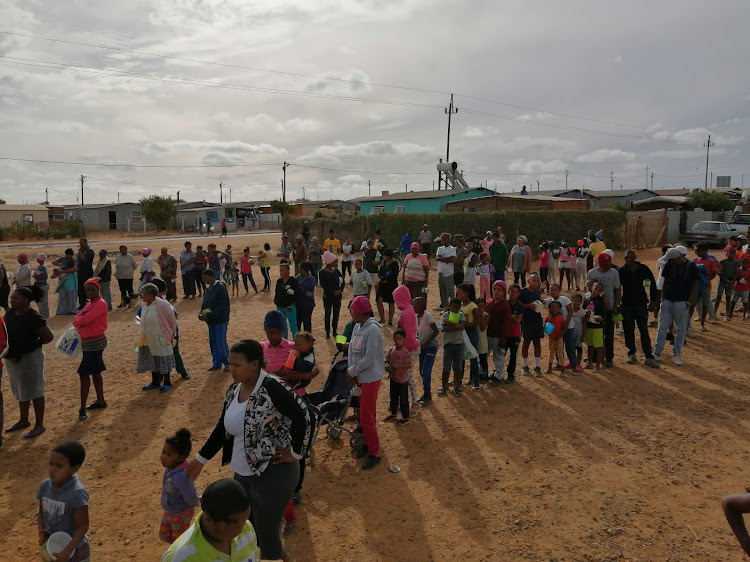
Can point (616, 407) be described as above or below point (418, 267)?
below

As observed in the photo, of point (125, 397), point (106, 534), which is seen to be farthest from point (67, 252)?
point (106, 534)

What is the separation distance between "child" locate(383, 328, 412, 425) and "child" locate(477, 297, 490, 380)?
1739 millimetres

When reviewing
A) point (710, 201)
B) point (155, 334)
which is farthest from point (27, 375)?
point (710, 201)

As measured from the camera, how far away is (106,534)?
450 cm

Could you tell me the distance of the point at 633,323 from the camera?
8695 millimetres

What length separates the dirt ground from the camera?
14.2ft

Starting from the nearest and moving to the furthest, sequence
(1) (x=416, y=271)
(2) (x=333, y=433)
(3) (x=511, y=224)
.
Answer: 1. (2) (x=333, y=433)
2. (1) (x=416, y=271)
3. (3) (x=511, y=224)

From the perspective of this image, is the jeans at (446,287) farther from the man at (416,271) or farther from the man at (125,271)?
the man at (125,271)

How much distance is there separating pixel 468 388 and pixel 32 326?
576 cm

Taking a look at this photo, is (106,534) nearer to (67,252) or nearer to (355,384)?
(355,384)

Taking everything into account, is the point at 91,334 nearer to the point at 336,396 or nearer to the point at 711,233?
the point at 336,396

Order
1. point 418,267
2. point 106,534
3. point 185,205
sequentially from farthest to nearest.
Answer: point 185,205
point 418,267
point 106,534

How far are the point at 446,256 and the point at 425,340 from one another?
5.61 meters

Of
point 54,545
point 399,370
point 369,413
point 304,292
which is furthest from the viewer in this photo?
point 304,292
